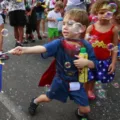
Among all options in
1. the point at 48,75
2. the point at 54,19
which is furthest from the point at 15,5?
the point at 48,75

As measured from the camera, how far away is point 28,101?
10.9 feet

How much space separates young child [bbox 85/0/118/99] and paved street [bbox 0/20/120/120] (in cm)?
39

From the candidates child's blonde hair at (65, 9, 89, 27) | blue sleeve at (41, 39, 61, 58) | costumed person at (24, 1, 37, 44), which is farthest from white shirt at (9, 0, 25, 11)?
blue sleeve at (41, 39, 61, 58)

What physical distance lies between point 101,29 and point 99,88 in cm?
107

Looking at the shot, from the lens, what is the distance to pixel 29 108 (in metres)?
3.04

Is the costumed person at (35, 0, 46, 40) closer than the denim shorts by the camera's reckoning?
No

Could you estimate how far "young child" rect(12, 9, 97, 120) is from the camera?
2.49 meters

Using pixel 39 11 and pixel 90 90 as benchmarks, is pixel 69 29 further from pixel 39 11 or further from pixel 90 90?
pixel 39 11

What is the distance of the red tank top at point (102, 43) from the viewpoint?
3062mm

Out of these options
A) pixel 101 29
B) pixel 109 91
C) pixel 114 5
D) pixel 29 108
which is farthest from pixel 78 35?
pixel 109 91

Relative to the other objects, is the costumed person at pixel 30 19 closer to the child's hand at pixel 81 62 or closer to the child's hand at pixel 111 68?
the child's hand at pixel 111 68

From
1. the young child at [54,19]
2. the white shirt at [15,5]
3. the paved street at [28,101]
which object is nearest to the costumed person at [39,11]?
the white shirt at [15,5]

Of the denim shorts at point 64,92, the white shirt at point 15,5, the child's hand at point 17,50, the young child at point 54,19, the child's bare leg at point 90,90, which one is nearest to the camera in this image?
the child's hand at point 17,50

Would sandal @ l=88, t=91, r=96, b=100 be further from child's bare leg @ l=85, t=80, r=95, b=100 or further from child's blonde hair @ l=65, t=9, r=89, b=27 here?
child's blonde hair @ l=65, t=9, r=89, b=27
